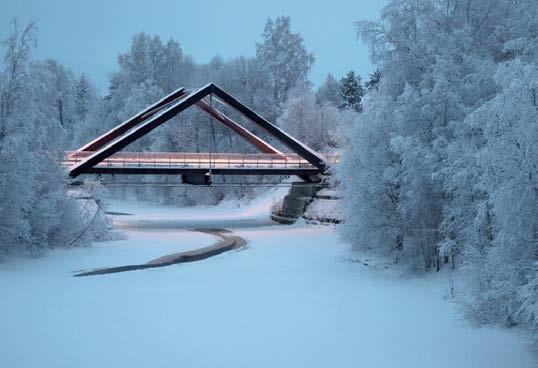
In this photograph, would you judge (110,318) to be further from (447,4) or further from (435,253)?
(447,4)

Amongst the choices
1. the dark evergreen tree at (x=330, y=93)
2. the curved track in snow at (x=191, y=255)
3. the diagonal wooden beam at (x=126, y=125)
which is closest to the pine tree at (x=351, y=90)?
the dark evergreen tree at (x=330, y=93)

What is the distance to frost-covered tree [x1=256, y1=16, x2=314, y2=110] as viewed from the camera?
65.6m

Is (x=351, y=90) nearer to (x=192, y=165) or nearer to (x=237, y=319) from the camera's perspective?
(x=192, y=165)

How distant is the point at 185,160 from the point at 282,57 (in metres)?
29.2

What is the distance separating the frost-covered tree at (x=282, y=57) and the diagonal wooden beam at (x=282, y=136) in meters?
23.1

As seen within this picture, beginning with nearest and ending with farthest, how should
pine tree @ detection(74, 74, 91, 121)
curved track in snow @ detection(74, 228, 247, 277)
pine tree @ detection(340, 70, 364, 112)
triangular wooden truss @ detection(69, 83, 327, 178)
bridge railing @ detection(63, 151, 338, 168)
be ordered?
curved track in snow @ detection(74, 228, 247, 277) < triangular wooden truss @ detection(69, 83, 327, 178) < bridge railing @ detection(63, 151, 338, 168) < pine tree @ detection(340, 70, 364, 112) < pine tree @ detection(74, 74, 91, 121)

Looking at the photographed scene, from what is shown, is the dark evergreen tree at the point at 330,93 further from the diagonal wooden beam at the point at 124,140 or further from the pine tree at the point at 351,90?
the diagonal wooden beam at the point at 124,140

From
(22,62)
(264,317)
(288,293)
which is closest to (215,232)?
(22,62)

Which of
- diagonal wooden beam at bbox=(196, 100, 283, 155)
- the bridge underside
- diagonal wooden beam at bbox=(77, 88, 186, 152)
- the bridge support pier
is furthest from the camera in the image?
diagonal wooden beam at bbox=(196, 100, 283, 155)

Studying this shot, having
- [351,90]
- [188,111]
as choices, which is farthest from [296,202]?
[351,90]

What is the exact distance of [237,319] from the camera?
12656mm

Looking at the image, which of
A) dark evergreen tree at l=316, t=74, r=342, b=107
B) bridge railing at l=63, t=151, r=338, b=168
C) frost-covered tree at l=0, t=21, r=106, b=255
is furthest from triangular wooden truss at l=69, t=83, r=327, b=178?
dark evergreen tree at l=316, t=74, r=342, b=107

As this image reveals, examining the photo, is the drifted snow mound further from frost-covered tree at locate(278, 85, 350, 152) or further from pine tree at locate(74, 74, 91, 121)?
pine tree at locate(74, 74, 91, 121)

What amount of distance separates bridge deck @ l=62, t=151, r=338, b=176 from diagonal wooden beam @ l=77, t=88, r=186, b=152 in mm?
1399
